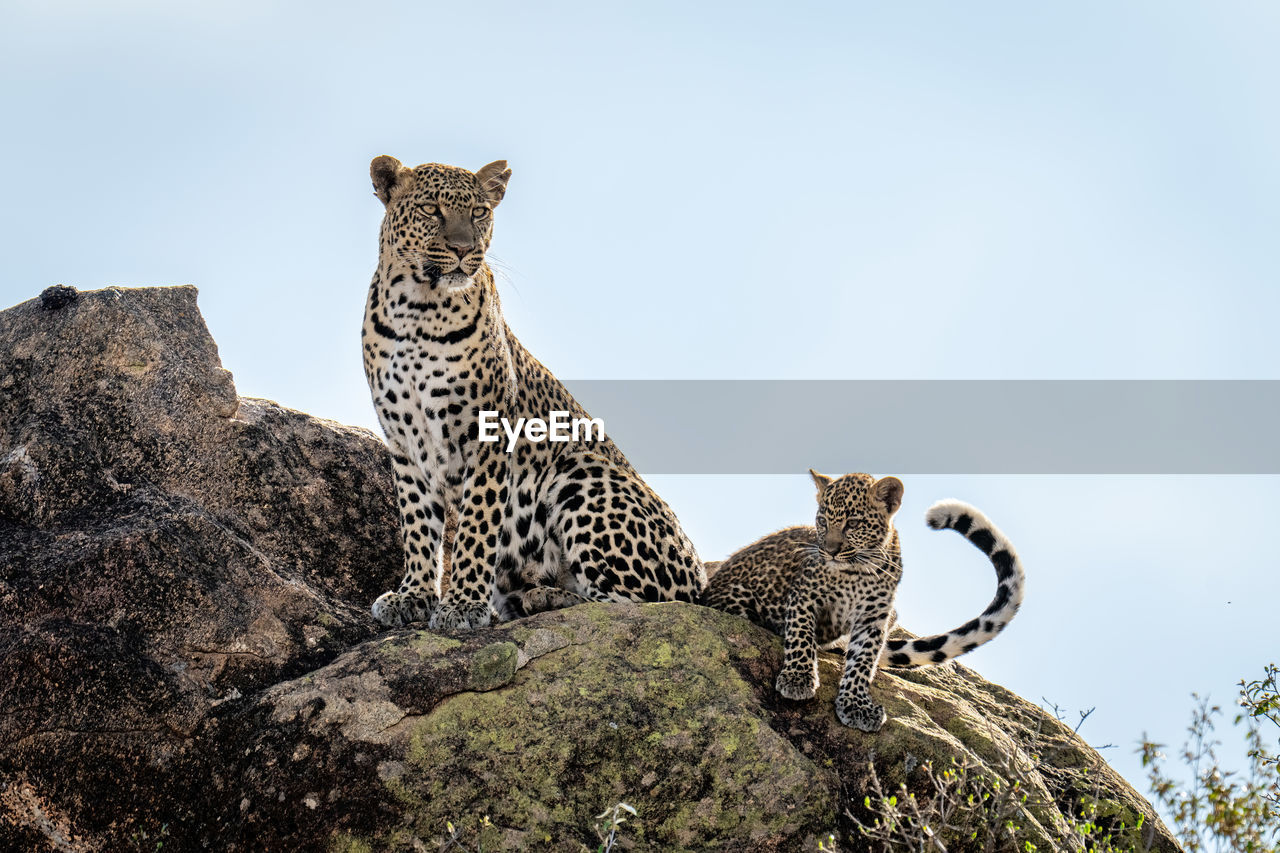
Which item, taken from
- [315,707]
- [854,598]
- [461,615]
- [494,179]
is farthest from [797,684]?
[494,179]

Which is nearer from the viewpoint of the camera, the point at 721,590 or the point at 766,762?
the point at 766,762

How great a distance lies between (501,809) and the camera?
762 cm

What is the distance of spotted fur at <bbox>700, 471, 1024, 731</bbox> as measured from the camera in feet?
29.1

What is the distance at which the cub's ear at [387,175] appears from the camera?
1022cm

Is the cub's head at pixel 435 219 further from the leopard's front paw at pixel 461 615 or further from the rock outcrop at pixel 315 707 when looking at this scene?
the leopard's front paw at pixel 461 615

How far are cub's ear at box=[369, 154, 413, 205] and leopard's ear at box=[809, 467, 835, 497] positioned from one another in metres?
3.86


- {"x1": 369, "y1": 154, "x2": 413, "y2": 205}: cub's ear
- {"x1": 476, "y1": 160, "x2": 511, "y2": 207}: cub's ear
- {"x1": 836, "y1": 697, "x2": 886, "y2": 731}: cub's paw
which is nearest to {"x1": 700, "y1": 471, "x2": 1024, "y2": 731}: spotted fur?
{"x1": 836, "y1": 697, "x2": 886, "y2": 731}: cub's paw

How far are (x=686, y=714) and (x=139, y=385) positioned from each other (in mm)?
4955

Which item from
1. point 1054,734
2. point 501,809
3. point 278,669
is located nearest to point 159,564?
point 278,669

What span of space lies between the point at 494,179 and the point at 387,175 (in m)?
0.84

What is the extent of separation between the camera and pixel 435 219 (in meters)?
10.1

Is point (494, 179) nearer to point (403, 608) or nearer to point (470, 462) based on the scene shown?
point (470, 462)

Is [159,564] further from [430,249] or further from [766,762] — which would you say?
[766,762]

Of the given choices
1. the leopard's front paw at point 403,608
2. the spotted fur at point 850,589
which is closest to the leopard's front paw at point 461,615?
the leopard's front paw at point 403,608
